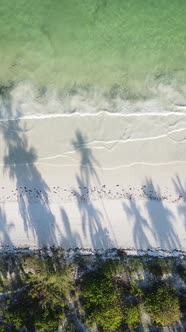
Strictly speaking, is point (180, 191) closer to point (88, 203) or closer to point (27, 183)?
point (88, 203)

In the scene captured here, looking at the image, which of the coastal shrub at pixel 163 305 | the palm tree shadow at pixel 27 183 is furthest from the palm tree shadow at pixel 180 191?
the palm tree shadow at pixel 27 183

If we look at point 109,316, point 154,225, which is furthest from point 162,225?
point 109,316

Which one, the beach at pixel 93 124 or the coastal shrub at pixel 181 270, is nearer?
the coastal shrub at pixel 181 270

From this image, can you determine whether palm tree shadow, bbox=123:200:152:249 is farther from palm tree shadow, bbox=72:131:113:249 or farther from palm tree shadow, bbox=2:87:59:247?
palm tree shadow, bbox=2:87:59:247

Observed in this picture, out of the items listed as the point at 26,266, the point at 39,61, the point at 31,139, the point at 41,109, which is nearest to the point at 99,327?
the point at 26,266

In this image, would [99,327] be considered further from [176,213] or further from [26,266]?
[176,213]

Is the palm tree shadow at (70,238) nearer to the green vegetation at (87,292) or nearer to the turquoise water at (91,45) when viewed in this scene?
the green vegetation at (87,292)
